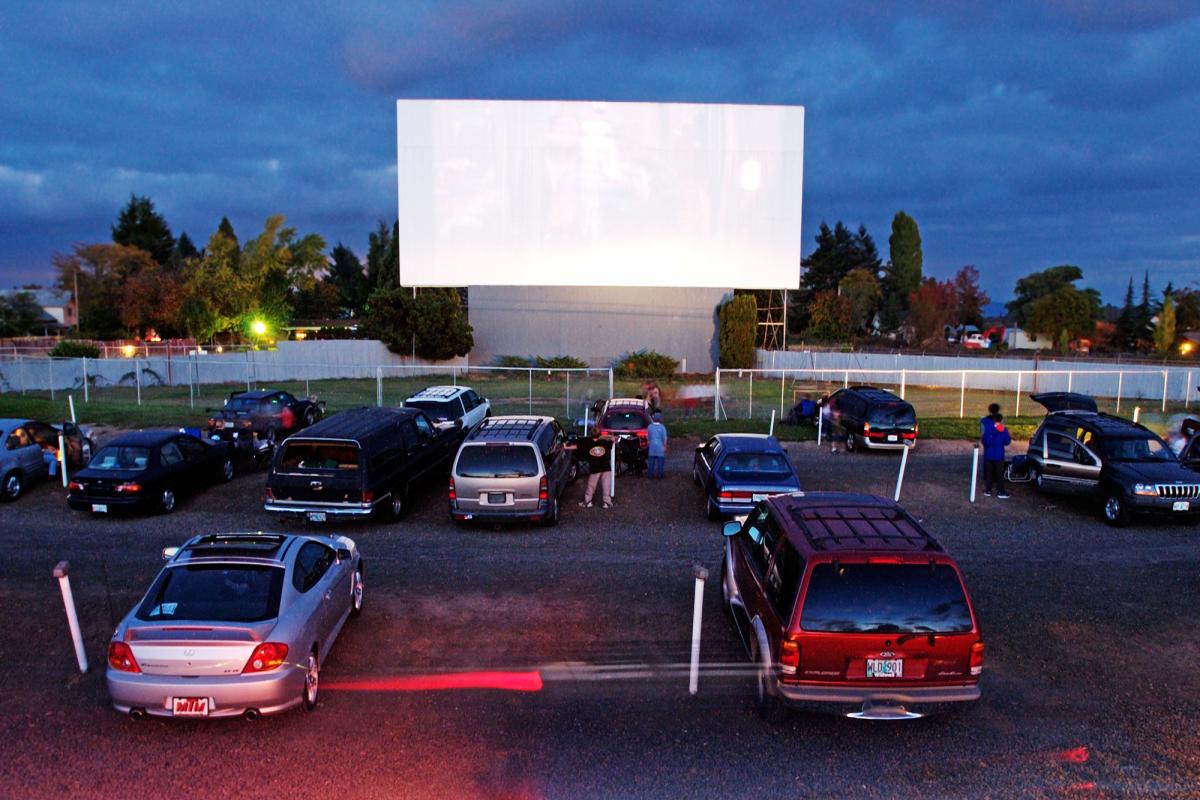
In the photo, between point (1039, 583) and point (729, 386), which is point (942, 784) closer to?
point (1039, 583)

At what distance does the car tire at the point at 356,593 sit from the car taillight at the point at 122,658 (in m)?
2.58

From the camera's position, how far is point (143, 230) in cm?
8925

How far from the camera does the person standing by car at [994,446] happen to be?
15016 mm

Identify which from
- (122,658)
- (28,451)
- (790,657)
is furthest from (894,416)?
(28,451)

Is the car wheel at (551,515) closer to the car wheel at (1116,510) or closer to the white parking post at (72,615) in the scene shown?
the white parking post at (72,615)

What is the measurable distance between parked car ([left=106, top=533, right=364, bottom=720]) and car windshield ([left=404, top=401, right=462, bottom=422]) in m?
11.0

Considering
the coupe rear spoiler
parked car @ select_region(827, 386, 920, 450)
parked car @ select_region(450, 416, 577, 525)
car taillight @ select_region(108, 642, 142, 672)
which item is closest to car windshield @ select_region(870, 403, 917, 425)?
parked car @ select_region(827, 386, 920, 450)

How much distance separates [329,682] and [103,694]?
1.91 metres

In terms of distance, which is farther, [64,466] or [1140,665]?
[64,466]

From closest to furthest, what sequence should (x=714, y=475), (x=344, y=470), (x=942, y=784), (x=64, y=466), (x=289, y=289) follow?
(x=942, y=784) < (x=344, y=470) < (x=714, y=475) < (x=64, y=466) < (x=289, y=289)

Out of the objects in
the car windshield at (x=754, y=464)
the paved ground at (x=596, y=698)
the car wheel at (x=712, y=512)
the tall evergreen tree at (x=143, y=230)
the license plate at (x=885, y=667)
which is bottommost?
the paved ground at (x=596, y=698)

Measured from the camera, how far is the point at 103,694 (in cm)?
726

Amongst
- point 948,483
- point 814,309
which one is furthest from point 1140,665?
point 814,309

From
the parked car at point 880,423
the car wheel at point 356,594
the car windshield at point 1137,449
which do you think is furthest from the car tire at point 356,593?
the parked car at point 880,423
